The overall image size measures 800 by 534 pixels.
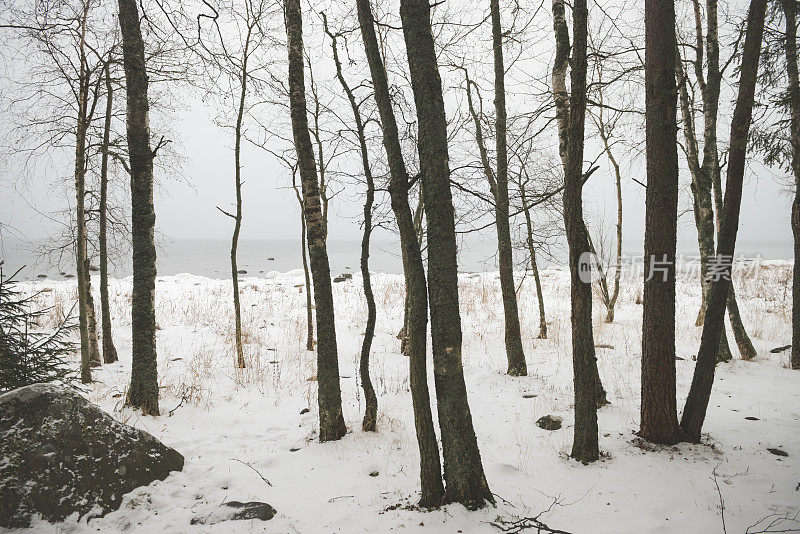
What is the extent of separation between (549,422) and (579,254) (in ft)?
8.10

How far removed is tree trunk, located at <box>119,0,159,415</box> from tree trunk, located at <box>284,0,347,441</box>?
2.35 meters

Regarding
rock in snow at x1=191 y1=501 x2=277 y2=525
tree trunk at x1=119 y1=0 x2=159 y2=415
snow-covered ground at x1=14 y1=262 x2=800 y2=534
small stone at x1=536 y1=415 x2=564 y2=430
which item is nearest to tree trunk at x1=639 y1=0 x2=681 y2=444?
snow-covered ground at x1=14 y1=262 x2=800 y2=534

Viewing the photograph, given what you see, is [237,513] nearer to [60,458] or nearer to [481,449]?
[60,458]

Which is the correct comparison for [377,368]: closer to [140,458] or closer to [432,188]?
[140,458]

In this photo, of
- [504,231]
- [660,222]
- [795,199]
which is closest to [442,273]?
[660,222]

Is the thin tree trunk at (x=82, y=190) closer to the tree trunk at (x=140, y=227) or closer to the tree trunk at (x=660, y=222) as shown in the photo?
the tree trunk at (x=140, y=227)

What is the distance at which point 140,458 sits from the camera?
3615 mm

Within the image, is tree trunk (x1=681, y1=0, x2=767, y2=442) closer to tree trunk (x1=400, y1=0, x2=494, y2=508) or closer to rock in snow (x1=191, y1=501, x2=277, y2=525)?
tree trunk (x1=400, y1=0, x2=494, y2=508)

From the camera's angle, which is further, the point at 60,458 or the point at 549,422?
the point at 549,422

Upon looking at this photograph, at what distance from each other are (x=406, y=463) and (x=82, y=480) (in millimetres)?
2920

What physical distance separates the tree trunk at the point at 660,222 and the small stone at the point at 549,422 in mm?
963

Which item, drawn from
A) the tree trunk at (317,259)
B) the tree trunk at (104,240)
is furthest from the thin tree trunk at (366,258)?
the tree trunk at (104,240)

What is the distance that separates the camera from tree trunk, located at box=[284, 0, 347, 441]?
4.90m

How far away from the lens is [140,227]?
5.58 m
